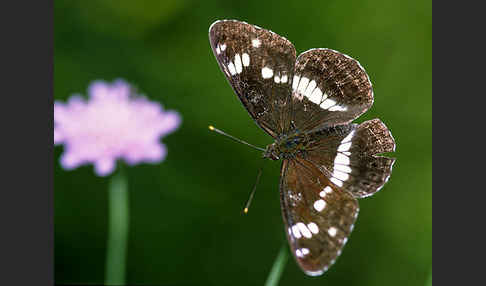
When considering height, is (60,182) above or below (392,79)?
below

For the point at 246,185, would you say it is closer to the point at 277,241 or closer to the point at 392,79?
the point at 277,241

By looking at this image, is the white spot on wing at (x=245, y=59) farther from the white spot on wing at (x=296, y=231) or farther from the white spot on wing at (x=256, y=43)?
the white spot on wing at (x=296, y=231)

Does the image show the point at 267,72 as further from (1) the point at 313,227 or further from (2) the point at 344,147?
(1) the point at 313,227

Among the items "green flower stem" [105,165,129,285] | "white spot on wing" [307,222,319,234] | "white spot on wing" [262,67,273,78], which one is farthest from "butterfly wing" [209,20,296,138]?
"green flower stem" [105,165,129,285]

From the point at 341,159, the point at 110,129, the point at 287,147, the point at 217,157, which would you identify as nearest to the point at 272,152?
the point at 287,147

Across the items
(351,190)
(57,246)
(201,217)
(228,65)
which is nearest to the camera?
(351,190)

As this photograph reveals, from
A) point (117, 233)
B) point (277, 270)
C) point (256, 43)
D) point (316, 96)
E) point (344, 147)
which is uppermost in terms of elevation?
point (256, 43)

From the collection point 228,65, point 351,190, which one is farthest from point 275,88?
point 351,190
